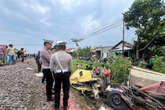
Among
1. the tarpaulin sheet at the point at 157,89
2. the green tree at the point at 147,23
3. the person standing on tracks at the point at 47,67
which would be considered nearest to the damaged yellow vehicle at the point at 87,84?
the tarpaulin sheet at the point at 157,89

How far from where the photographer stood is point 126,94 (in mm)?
4797

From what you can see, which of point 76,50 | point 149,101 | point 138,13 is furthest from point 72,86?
point 76,50

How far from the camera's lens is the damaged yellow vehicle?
4.93m

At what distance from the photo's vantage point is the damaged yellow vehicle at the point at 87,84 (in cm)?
493

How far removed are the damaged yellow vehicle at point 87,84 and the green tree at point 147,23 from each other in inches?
512

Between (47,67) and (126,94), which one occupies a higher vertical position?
(47,67)

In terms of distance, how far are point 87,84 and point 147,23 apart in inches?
547

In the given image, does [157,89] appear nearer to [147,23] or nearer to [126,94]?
[126,94]

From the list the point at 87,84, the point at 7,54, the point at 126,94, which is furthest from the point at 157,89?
the point at 7,54

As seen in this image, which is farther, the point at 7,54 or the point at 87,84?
the point at 7,54

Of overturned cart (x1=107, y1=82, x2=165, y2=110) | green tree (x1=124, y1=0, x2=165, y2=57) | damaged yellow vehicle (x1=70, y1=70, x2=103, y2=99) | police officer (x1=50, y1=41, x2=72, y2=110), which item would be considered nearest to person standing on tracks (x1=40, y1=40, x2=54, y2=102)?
police officer (x1=50, y1=41, x2=72, y2=110)

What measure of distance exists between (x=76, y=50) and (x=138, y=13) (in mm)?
26041

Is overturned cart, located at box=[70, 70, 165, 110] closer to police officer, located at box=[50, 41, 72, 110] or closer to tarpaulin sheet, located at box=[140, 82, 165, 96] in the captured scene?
tarpaulin sheet, located at box=[140, 82, 165, 96]

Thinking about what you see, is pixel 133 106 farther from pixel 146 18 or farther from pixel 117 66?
pixel 146 18
